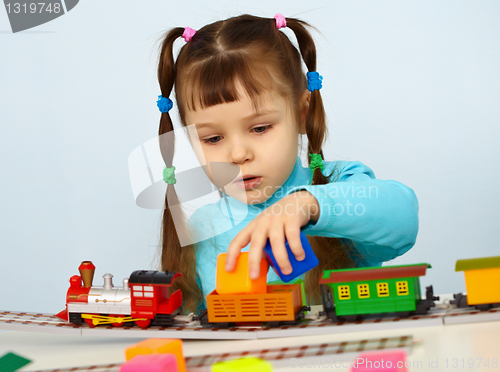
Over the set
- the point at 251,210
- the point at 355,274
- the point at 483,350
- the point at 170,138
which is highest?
the point at 170,138

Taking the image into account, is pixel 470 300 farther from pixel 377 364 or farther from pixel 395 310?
pixel 377 364

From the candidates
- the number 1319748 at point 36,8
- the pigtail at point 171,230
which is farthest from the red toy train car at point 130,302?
the number 1319748 at point 36,8

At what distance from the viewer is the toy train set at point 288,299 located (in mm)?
817

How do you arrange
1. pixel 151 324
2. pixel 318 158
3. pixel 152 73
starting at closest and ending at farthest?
pixel 151 324
pixel 318 158
pixel 152 73

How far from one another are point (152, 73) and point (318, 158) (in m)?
1.03

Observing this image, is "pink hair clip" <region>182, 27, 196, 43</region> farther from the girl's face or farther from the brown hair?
the girl's face

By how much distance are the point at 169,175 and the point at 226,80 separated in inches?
12.5

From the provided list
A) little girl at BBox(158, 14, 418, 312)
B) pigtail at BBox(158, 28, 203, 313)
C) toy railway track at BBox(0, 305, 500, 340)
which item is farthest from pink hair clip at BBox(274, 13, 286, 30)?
toy railway track at BBox(0, 305, 500, 340)

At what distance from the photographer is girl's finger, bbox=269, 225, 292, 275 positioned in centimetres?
79

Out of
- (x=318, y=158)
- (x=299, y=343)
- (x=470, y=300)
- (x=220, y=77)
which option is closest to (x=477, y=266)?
(x=470, y=300)

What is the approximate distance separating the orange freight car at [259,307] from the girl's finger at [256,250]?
0.23ft

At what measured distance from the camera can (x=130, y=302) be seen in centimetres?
96

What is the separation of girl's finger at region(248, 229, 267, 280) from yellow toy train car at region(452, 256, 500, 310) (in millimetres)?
313

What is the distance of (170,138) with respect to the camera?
1.31 meters
